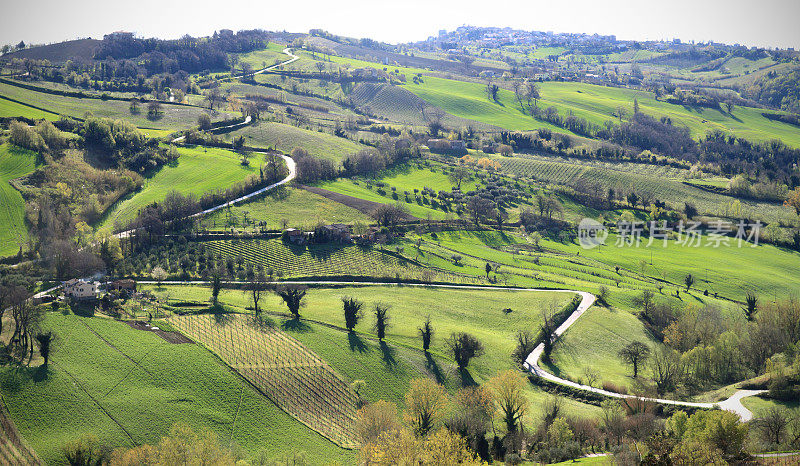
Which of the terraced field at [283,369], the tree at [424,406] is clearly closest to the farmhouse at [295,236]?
the terraced field at [283,369]

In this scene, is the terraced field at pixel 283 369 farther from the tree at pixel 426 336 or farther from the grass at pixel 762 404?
the grass at pixel 762 404

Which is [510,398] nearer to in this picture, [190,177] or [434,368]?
[434,368]

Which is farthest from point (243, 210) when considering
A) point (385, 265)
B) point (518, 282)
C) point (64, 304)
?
point (518, 282)

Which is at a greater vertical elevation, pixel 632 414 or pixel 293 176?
pixel 293 176

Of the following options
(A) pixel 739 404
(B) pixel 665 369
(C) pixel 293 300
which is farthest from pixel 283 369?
(A) pixel 739 404

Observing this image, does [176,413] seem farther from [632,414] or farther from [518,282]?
[518,282]

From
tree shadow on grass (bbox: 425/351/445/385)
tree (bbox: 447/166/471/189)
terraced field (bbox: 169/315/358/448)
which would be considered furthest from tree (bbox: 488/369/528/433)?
tree (bbox: 447/166/471/189)
